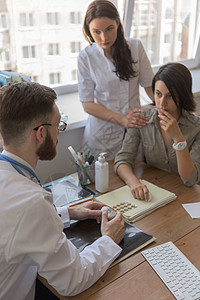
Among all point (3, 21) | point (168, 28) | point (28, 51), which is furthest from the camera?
point (168, 28)

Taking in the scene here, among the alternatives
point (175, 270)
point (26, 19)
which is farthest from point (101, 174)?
point (26, 19)

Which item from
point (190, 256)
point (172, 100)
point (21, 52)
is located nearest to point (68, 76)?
point (21, 52)

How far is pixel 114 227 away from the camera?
122 cm

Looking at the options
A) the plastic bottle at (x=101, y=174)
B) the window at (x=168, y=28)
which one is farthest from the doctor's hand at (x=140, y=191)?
the window at (x=168, y=28)

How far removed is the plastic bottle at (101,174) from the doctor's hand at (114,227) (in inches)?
11.0

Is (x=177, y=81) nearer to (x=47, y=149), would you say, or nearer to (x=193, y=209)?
(x=193, y=209)

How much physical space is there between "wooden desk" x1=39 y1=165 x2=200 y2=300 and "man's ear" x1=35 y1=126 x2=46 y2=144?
1.66ft

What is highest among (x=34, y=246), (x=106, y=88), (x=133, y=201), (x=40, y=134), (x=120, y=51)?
(x=120, y=51)

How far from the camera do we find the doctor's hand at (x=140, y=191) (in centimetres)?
148

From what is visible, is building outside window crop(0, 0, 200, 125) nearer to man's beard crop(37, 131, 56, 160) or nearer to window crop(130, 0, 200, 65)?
window crop(130, 0, 200, 65)

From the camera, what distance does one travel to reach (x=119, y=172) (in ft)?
5.63

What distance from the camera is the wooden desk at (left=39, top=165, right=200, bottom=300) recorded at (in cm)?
99

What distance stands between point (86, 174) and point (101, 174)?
118mm

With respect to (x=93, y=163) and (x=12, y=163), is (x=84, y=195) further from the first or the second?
(x=12, y=163)
